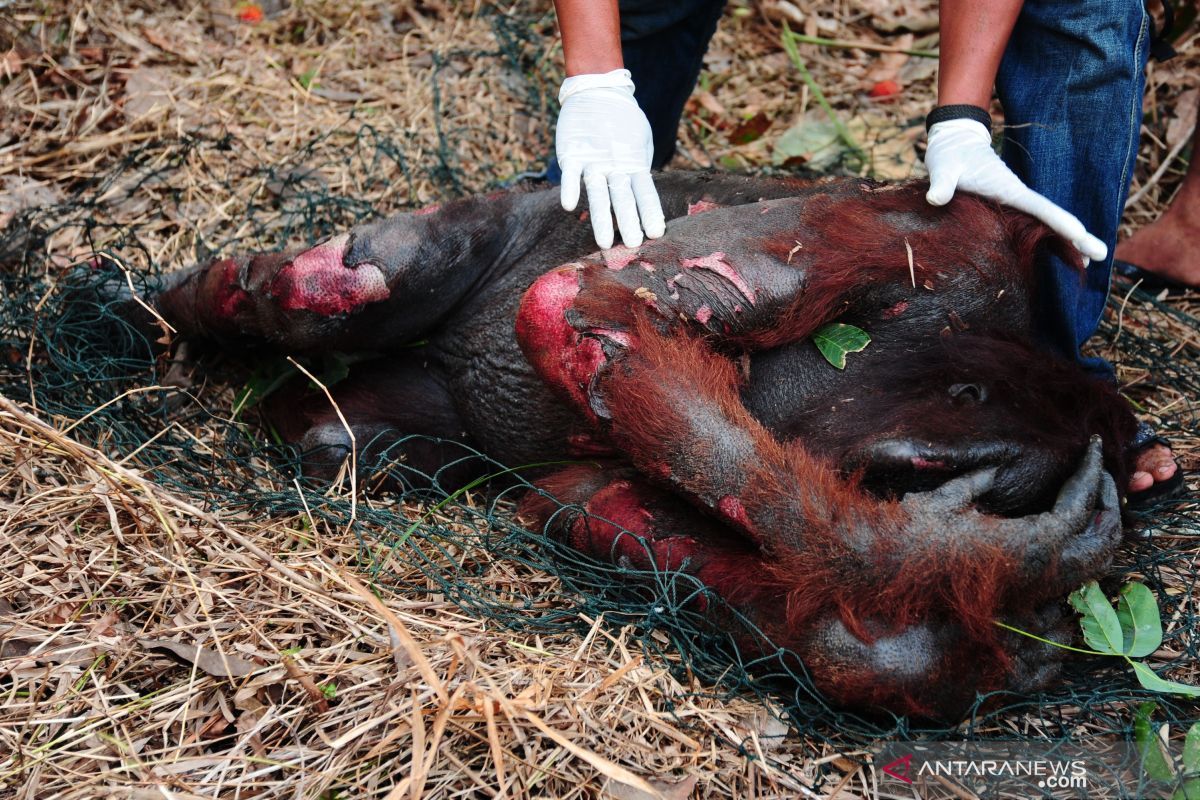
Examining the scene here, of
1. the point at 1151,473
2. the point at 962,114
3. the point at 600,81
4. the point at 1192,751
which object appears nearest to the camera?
the point at 1192,751

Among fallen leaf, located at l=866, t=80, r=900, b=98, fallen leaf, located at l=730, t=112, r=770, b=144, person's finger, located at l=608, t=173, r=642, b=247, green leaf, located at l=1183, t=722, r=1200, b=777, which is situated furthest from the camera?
fallen leaf, located at l=866, t=80, r=900, b=98

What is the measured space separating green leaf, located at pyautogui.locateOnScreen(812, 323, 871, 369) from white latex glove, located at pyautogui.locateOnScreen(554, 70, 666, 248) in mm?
461

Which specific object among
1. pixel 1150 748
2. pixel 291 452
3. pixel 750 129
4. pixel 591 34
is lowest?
pixel 1150 748

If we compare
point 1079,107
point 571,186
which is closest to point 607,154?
point 571,186

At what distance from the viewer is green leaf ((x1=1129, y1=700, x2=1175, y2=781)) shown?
1.91 metres

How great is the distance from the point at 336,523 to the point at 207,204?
5.64 feet

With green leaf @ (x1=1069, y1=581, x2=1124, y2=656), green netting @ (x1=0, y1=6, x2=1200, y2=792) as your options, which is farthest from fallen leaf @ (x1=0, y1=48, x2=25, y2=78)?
green leaf @ (x1=1069, y1=581, x2=1124, y2=656)

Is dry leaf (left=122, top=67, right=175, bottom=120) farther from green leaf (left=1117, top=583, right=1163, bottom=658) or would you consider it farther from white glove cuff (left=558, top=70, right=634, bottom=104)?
green leaf (left=1117, top=583, right=1163, bottom=658)

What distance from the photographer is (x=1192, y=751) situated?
6.24ft

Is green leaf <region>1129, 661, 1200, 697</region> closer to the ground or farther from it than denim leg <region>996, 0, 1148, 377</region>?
closer to the ground

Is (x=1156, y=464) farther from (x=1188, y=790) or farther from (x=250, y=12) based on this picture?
(x=250, y=12)

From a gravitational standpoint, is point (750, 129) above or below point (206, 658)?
above

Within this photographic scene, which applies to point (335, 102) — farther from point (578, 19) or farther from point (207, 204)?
point (578, 19)

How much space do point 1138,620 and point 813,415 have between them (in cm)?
82
